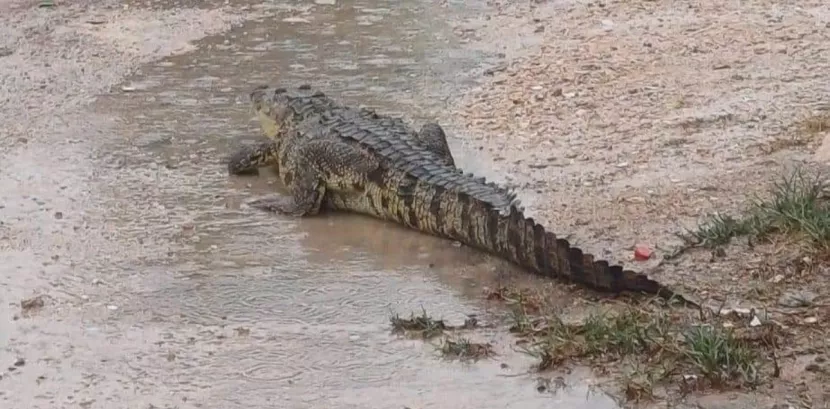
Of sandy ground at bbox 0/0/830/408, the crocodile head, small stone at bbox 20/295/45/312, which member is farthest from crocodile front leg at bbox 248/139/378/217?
small stone at bbox 20/295/45/312

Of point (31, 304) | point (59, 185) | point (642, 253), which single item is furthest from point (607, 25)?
point (31, 304)

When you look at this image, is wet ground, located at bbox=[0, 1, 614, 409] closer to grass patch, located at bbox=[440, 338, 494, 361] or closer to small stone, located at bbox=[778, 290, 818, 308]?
grass patch, located at bbox=[440, 338, 494, 361]

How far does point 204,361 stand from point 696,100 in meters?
3.59

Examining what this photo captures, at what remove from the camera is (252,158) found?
6508mm

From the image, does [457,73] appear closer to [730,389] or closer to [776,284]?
[776,284]

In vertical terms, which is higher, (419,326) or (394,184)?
(394,184)

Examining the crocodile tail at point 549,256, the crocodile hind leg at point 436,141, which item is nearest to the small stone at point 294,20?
the crocodile hind leg at point 436,141

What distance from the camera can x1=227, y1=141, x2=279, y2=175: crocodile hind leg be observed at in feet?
21.2

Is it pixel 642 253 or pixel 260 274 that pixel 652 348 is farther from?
pixel 260 274

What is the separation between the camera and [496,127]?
6.87 metres

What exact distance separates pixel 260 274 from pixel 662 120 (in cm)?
256

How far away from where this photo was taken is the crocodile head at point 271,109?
670cm

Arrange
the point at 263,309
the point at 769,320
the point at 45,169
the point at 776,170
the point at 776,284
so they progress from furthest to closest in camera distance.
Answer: the point at 45,169
the point at 776,170
the point at 263,309
the point at 776,284
the point at 769,320

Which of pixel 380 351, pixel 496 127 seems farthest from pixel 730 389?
pixel 496 127
